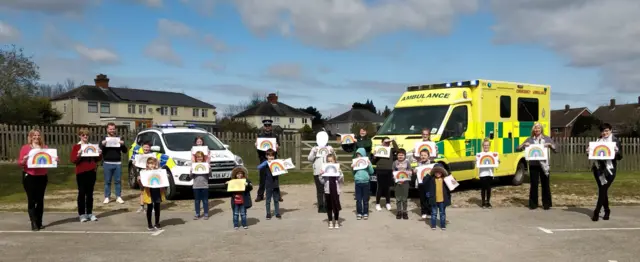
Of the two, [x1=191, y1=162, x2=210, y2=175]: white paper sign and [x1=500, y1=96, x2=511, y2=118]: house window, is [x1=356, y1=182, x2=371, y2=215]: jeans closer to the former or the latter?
[x1=191, y1=162, x2=210, y2=175]: white paper sign

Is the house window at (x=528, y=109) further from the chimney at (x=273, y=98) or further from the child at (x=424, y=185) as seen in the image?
the chimney at (x=273, y=98)

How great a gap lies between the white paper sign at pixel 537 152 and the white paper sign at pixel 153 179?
721 centimetres

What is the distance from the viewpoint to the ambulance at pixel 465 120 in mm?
12828

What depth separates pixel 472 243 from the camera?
25.8 feet

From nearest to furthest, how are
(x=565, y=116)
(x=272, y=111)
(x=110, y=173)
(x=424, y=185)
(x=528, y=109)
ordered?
(x=424, y=185) → (x=110, y=173) → (x=528, y=109) → (x=565, y=116) → (x=272, y=111)

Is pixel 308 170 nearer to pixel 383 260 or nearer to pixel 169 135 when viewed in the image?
pixel 169 135

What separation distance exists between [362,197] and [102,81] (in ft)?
208

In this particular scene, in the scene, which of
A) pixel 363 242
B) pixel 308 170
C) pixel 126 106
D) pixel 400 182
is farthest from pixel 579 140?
pixel 126 106

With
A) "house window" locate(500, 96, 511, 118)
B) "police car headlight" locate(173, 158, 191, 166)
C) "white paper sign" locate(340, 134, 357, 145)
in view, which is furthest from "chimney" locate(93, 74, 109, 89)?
"white paper sign" locate(340, 134, 357, 145)

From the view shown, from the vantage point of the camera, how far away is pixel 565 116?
8156 centimetres

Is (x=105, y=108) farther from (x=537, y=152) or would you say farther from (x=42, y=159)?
(x=537, y=152)

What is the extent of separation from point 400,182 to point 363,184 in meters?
0.73

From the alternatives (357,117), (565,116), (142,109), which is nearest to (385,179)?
(142,109)

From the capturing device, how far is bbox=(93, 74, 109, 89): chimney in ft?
218
